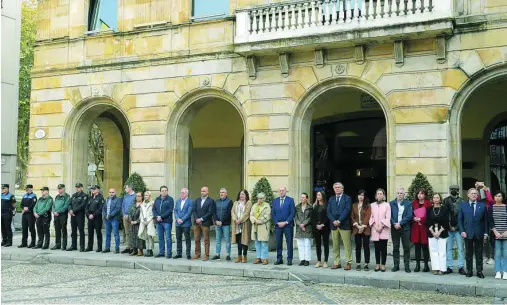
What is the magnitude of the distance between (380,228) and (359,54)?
4.98 m

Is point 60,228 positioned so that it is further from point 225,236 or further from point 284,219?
point 284,219

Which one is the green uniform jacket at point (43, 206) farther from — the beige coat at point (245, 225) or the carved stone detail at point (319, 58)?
the carved stone detail at point (319, 58)

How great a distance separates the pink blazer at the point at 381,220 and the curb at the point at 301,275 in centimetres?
88

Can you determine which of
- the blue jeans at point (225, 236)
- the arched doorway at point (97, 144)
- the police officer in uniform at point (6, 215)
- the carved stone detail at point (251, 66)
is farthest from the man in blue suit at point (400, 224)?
the police officer in uniform at point (6, 215)

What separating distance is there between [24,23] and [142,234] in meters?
29.4

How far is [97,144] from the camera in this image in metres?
35.0

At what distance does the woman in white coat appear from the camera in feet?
45.8

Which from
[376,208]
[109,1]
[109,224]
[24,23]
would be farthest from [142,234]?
[24,23]

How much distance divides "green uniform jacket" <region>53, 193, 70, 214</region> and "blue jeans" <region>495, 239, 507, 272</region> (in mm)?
10583

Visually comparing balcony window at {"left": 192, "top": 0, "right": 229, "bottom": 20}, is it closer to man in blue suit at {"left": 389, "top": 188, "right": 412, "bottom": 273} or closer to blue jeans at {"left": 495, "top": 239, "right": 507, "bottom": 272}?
man in blue suit at {"left": 389, "top": 188, "right": 412, "bottom": 273}

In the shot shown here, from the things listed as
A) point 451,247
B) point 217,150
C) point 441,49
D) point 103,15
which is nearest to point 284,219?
point 451,247

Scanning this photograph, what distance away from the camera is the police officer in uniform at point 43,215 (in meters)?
15.6

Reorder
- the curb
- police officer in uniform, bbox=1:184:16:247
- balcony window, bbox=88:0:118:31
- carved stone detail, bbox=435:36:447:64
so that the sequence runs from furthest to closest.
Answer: balcony window, bbox=88:0:118:31 < police officer in uniform, bbox=1:184:16:247 < carved stone detail, bbox=435:36:447:64 < the curb

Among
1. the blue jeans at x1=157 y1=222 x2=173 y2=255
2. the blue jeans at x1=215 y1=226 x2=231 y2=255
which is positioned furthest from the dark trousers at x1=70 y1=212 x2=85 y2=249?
the blue jeans at x1=215 y1=226 x2=231 y2=255
